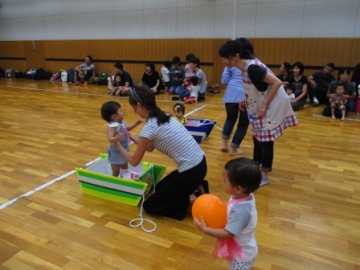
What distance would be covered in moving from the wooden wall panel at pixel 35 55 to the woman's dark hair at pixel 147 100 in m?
11.6

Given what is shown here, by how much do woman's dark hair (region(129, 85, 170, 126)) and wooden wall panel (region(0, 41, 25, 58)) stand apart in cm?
1257

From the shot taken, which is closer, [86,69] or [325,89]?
[325,89]

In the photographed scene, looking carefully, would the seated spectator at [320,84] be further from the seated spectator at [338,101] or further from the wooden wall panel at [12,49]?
the wooden wall panel at [12,49]

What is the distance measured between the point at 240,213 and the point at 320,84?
6208mm

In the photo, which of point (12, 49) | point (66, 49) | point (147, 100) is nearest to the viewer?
point (147, 100)

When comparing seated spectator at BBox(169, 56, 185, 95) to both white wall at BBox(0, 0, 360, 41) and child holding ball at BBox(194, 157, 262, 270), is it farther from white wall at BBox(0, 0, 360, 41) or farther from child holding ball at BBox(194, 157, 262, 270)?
child holding ball at BBox(194, 157, 262, 270)

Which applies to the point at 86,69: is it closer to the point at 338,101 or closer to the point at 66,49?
the point at 66,49

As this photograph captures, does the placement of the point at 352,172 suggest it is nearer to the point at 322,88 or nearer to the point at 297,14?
the point at 322,88

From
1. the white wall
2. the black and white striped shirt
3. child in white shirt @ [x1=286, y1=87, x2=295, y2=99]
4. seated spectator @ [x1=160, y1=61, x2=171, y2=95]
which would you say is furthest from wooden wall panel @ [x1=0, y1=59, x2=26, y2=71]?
the black and white striped shirt

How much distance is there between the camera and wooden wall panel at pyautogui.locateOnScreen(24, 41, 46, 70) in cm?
1216

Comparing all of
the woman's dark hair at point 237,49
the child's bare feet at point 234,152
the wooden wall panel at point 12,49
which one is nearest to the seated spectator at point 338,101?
the child's bare feet at point 234,152

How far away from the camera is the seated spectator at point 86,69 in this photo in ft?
34.5

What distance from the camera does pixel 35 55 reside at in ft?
40.5

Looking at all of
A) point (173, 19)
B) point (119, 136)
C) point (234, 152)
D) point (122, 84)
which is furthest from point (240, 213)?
point (173, 19)
